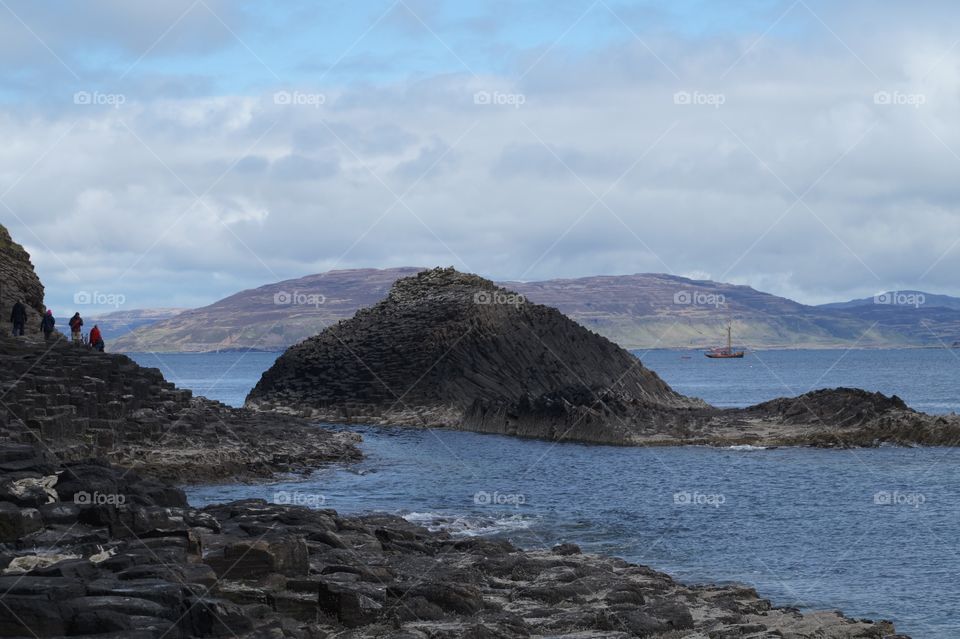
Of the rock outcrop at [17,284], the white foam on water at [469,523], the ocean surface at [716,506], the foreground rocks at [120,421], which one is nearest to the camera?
the ocean surface at [716,506]

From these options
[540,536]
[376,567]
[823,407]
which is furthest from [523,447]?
[376,567]

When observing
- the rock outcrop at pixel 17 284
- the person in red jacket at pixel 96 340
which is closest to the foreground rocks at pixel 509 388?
the person in red jacket at pixel 96 340

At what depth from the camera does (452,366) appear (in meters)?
84.9

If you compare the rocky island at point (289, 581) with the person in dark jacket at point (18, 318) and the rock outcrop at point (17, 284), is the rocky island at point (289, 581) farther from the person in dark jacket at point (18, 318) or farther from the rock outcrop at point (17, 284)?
the rock outcrop at point (17, 284)

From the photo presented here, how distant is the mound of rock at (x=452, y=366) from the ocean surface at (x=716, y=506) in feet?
47.0

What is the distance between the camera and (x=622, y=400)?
7388 centimetres

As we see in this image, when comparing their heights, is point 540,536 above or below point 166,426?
below

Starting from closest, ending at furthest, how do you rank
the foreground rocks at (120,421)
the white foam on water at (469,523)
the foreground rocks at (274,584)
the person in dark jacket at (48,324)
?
the foreground rocks at (274,584), the white foam on water at (469,523), the foreground rocks at (120,421), the person in dark jacket at (48,324)

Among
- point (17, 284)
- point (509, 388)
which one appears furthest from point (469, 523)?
point (509, 388)

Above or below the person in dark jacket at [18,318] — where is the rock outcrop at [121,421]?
below

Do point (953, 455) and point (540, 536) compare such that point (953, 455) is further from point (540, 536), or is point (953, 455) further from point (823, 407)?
point (540, 536)

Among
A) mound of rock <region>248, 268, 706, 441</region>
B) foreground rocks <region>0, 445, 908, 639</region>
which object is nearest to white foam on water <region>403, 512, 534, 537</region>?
foreground rocks <region>0, 445, 908, 639</region>

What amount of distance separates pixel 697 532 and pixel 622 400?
38.7m

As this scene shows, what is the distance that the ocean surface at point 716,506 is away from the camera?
2773 centimetres
